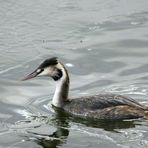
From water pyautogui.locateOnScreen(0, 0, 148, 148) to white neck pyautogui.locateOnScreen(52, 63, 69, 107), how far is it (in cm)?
26

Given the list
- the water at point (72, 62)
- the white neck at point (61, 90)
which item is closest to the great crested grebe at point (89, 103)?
the white neck at point (61, 90)

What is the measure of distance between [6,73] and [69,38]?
2974mm

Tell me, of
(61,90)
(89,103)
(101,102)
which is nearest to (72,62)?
(61,90)

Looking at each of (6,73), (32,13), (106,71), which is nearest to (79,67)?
(106,71)

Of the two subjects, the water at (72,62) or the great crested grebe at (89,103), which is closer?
the water at (72,62)

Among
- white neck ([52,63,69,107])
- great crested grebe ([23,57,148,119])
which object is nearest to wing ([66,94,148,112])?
great crested grebe ([23,57,148,119])

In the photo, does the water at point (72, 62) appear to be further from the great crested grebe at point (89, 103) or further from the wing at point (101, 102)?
the wing at point (101, 102)

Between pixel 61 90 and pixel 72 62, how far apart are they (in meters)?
2.36

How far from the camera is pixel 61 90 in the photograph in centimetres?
1404

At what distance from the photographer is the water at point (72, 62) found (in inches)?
486

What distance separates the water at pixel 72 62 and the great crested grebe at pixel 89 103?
211mm

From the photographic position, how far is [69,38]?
59.3 ft

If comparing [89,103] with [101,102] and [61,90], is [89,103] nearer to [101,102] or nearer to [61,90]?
[101,102]

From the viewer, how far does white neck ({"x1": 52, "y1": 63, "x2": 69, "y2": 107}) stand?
13969 millimetres
